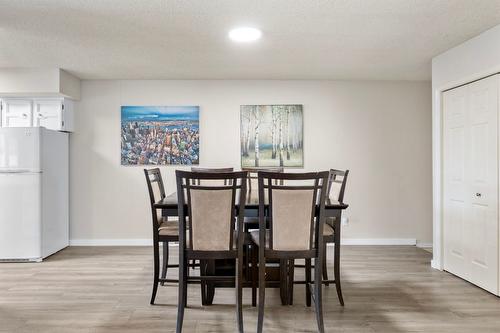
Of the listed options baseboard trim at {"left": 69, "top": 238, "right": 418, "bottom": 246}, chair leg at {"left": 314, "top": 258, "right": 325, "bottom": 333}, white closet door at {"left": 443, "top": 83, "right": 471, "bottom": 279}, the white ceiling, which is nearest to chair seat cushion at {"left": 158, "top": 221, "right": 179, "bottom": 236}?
chair leg at {"left": 314, "top": 258, "right": 325, "bottom": 333}

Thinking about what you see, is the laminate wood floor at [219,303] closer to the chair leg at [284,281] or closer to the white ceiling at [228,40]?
the chair leg at [284,281]

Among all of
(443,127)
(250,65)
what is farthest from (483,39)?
(250,65)

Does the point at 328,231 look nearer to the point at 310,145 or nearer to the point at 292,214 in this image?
the point at 292,214

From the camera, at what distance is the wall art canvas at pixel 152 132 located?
5.27 metres

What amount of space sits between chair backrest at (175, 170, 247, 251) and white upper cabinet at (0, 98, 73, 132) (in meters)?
3.21

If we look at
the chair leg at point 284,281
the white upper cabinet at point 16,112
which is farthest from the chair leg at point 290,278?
the white upper cabinet at point 16,112

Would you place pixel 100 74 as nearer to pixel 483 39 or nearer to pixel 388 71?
pixel 388 71

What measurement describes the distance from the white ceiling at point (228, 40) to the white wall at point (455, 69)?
0.12 metres

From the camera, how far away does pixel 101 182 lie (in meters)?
5.30

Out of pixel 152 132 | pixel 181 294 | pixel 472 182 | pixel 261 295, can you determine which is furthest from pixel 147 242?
pixel 472 182

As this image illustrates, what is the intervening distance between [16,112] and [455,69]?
517 cm

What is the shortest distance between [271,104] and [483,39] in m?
2.60

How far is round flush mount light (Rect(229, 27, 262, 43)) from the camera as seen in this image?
3.26m

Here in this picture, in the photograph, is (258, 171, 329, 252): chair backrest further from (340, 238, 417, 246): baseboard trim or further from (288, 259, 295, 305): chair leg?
(340, 238, 417, 246): baseboard trim
